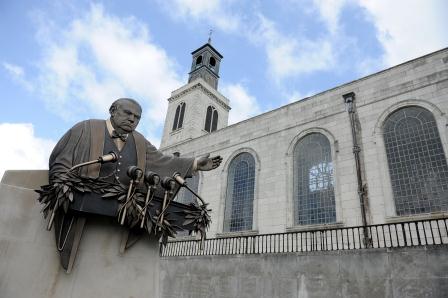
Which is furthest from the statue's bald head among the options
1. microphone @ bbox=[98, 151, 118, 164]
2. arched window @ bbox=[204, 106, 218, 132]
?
arched window @ bbox=[204, 106, 218, 132]

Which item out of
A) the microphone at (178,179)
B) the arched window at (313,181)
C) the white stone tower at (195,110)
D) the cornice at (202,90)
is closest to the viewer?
the microphone at (178,179)

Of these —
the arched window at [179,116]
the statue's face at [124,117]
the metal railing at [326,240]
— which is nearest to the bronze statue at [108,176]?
the statue's face at [124,117]

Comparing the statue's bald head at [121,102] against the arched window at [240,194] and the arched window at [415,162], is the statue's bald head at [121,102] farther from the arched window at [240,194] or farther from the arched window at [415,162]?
the arched window at [240,194]

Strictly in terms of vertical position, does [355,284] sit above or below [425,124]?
below

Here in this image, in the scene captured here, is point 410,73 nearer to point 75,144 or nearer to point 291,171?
point 291,171

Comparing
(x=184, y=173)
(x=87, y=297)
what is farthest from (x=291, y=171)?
(x=87, y=297)

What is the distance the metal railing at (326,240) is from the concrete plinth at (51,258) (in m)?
7.43

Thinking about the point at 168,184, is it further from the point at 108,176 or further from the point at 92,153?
the point at 92,153

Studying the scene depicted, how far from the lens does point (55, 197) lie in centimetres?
255

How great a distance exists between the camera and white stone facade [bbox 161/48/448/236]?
13648 mm

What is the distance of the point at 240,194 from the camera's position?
61.3 ft

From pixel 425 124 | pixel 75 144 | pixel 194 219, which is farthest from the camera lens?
pixel 425 124

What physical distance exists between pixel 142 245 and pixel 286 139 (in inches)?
611

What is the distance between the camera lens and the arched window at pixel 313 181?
14941 millimetres
